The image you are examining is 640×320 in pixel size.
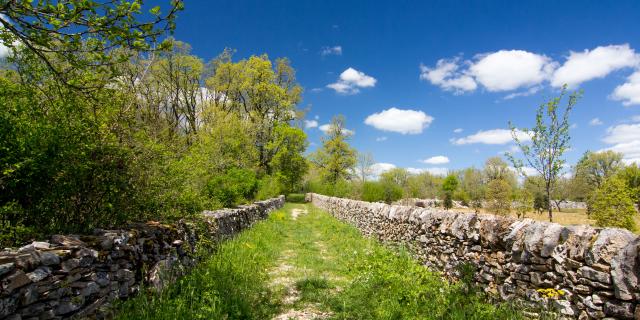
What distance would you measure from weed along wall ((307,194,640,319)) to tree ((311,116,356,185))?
41397mm

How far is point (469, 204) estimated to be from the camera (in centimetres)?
6150

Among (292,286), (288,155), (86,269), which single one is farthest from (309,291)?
(288,155)

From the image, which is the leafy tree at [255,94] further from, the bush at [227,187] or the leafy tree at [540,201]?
the leafy tree at [540,201]

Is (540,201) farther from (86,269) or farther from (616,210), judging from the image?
(86,269)

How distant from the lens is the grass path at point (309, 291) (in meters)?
4.92

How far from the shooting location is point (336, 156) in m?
48.9

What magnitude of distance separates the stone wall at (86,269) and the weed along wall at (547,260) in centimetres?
533

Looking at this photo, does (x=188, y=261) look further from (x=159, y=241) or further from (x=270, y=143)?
(x=270, y=143)

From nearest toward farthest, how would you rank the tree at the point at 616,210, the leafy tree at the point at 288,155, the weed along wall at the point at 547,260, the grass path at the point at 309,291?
the weed along wall at the point at 547,260 < the grass path at the point at 309,291 < the tree at the point at 616,210 < the leafy tree at the point at 288,155

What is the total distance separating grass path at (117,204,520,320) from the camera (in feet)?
16.1

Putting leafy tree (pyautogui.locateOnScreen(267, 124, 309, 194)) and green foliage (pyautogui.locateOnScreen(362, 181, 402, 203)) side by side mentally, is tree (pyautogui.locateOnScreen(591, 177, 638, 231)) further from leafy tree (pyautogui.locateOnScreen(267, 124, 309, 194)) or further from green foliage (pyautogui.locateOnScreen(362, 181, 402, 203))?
leafy tree (pyautogui.locateOnScreen(267, 124, 309, 194))

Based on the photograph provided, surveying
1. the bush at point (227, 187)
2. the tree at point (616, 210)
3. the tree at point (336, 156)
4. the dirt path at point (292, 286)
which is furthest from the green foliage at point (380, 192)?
the dirt path at point (292, 286)

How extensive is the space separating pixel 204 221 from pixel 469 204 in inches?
2431

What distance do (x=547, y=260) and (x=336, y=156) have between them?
4460 centimetres
